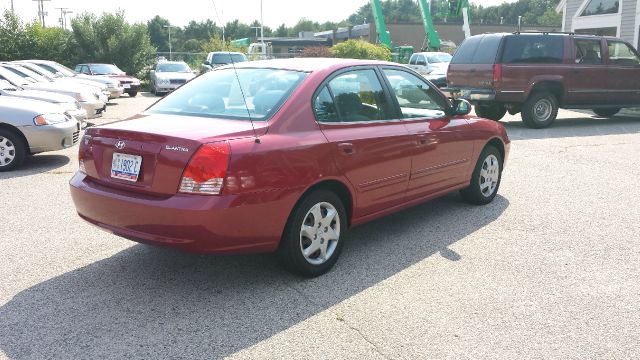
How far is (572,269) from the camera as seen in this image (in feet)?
14.8

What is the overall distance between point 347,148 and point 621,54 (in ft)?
40.1

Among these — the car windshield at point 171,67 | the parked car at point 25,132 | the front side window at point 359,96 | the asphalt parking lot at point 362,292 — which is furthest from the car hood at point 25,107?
the car windshield at point 171,67

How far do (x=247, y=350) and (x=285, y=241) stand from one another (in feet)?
3.23

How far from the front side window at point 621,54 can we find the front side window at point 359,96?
432 inches

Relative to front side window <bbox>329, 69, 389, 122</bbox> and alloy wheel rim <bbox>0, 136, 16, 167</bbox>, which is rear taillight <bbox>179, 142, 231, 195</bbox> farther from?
alloy wheel rim <bbox>0, 136, 16, 167</bbox>

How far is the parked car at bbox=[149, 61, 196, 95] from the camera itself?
25.1 meters

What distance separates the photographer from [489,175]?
6.41 meters

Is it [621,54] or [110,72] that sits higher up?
[621,54]

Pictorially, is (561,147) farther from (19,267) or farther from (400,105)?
(19,267)

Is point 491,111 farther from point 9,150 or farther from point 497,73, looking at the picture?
A: point 9,150

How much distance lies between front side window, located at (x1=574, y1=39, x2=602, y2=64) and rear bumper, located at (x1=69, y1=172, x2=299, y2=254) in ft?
37.5

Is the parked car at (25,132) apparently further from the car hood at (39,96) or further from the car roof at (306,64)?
the car roof at (306,64)

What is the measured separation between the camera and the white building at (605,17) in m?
21.1

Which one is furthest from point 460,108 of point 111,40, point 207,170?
point 111,40
